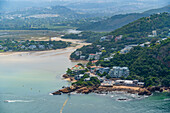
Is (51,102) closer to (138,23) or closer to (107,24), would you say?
(138,23)

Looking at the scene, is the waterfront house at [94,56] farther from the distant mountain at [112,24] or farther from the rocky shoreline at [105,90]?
the distant mountain at [112,24]

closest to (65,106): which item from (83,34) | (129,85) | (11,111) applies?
(11,111)

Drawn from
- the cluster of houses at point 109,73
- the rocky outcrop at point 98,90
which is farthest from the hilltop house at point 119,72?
the rocky outcrop at point 98,90

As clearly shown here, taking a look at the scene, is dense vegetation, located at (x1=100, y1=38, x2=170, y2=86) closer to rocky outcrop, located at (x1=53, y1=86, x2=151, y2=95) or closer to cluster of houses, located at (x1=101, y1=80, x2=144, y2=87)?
cluster of houses, located at (x1=101, y1=80, x2=144, y2=87)

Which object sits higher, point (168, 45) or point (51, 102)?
point (168, 45)

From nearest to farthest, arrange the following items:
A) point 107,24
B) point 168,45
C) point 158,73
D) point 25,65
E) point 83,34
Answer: point 158,73 < point 168,45 < point 25,65 < point 83,34 < point 107,24
